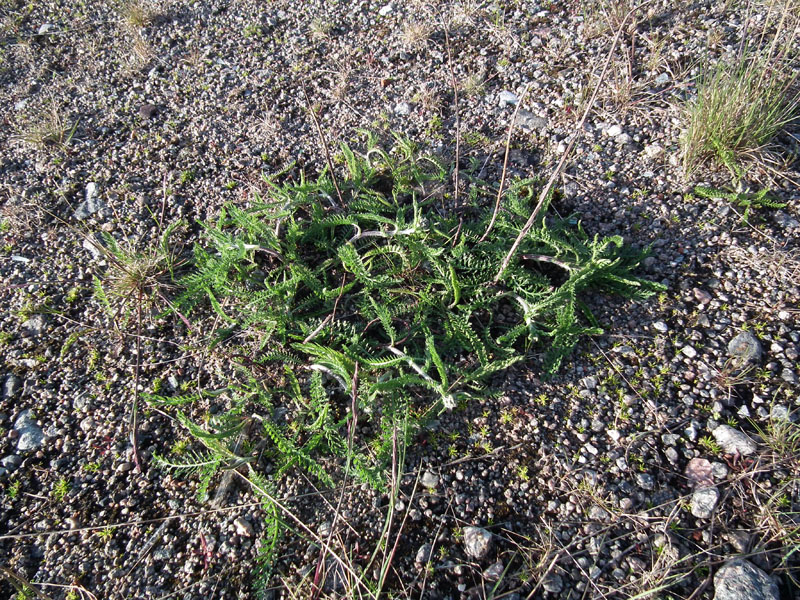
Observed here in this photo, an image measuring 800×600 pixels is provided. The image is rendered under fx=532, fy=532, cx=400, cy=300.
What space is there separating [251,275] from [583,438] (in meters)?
1.86

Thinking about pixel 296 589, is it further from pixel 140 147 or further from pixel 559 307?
pixel 140 147

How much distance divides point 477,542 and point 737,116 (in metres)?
2.63

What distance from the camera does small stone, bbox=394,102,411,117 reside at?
141 inches

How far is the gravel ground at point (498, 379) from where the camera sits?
2119 millimetres

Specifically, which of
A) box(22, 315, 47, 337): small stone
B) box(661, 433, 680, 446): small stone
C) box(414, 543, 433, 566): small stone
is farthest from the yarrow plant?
box(22, 315, 47, 337): small stone

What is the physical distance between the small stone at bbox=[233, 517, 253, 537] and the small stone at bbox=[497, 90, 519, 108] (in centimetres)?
290

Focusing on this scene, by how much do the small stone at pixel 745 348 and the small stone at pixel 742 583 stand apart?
89cm

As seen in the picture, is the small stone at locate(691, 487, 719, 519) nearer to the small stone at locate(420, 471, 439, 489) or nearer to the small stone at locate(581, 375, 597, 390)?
the small stone at locate(581, 375, 597, 390)

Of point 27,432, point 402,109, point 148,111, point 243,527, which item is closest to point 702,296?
point 402,109

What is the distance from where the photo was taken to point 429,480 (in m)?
2.29

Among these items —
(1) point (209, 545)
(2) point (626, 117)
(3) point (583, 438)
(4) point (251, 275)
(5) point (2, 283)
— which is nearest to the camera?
(1) point (209, 545)

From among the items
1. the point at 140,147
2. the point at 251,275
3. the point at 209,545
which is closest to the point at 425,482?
the point at 209,545

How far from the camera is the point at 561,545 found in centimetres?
211

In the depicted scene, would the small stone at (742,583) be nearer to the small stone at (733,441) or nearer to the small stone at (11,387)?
the small stone at (733,441)
